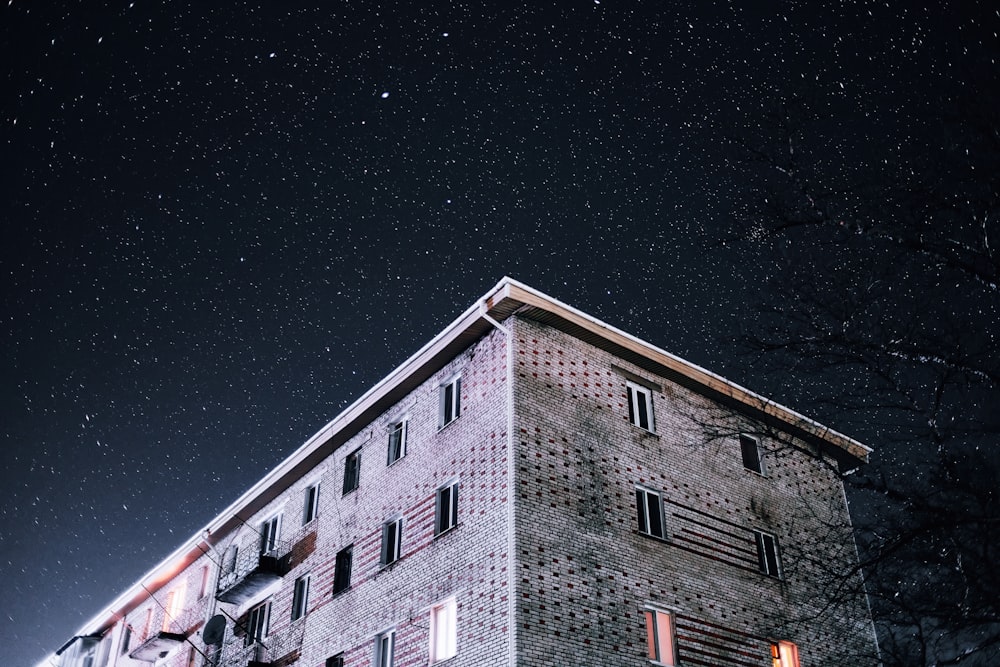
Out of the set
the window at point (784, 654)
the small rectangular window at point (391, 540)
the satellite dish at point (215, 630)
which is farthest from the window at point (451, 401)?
the satellite dish at point (215, 630)

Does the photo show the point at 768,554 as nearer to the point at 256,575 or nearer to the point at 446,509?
the point at 446,509

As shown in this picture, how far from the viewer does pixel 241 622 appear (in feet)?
91.2

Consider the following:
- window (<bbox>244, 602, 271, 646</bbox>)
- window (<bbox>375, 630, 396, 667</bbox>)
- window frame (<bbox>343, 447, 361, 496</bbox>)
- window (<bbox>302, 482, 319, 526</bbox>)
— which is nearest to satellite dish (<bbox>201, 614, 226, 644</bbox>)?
window (<bbox>244, 602, 271, 646</bbox>)

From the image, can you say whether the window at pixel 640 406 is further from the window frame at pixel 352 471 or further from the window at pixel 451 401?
the window frame at pixel 352 471

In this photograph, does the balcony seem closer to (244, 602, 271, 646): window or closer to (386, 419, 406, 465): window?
(244, 602, 271, 646): window

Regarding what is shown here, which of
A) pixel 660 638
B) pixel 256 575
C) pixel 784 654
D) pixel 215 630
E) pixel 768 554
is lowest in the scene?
pixel 660 638

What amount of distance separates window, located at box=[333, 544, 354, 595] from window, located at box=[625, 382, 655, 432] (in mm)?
8192

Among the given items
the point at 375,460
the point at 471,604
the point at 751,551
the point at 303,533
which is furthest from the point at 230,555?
the point at 751,551

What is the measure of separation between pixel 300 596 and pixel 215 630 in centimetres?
377

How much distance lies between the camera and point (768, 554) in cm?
2256

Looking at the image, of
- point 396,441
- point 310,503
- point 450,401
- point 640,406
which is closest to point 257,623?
point 310,503

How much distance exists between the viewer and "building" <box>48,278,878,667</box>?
17812mm

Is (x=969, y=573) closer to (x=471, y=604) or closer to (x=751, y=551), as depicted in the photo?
(x=471, y=604)

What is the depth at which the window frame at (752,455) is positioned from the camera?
2374 cm
